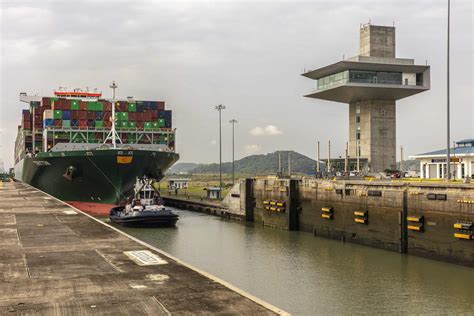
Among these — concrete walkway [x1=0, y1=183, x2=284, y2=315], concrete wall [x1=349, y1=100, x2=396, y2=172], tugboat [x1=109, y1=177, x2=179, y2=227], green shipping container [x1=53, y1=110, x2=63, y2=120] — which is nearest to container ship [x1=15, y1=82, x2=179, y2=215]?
green shipping container [x1=53, y1=110, x2=63, y2=120]

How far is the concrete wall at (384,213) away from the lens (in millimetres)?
29547

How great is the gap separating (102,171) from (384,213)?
107 feet

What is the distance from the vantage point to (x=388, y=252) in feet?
113

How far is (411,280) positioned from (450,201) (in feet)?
19.6

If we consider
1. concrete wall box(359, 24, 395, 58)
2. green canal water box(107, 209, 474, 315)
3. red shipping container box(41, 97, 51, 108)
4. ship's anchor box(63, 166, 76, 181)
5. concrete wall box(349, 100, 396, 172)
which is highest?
concrete wall box(359, 24, 395, 58)

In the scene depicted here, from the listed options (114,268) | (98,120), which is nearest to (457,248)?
(114,268)

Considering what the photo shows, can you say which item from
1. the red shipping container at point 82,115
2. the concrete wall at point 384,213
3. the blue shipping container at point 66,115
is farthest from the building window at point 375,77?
the blue shipping container at point 66,115

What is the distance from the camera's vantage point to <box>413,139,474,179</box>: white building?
188 ft

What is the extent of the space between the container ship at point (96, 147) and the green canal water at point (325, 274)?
12148 millimetres

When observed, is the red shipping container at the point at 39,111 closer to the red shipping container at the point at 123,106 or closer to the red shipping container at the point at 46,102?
the red shipping container at the point at 46,102

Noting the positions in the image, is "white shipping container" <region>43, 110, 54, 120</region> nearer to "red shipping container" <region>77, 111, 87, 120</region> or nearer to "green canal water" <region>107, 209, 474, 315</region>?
"red shipping container" <region>77, 111, 87, 120</region>

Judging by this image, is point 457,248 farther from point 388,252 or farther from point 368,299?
point 368,299

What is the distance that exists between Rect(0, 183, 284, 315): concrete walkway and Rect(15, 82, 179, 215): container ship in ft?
96.0

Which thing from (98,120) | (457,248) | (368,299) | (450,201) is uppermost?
(98,120)
